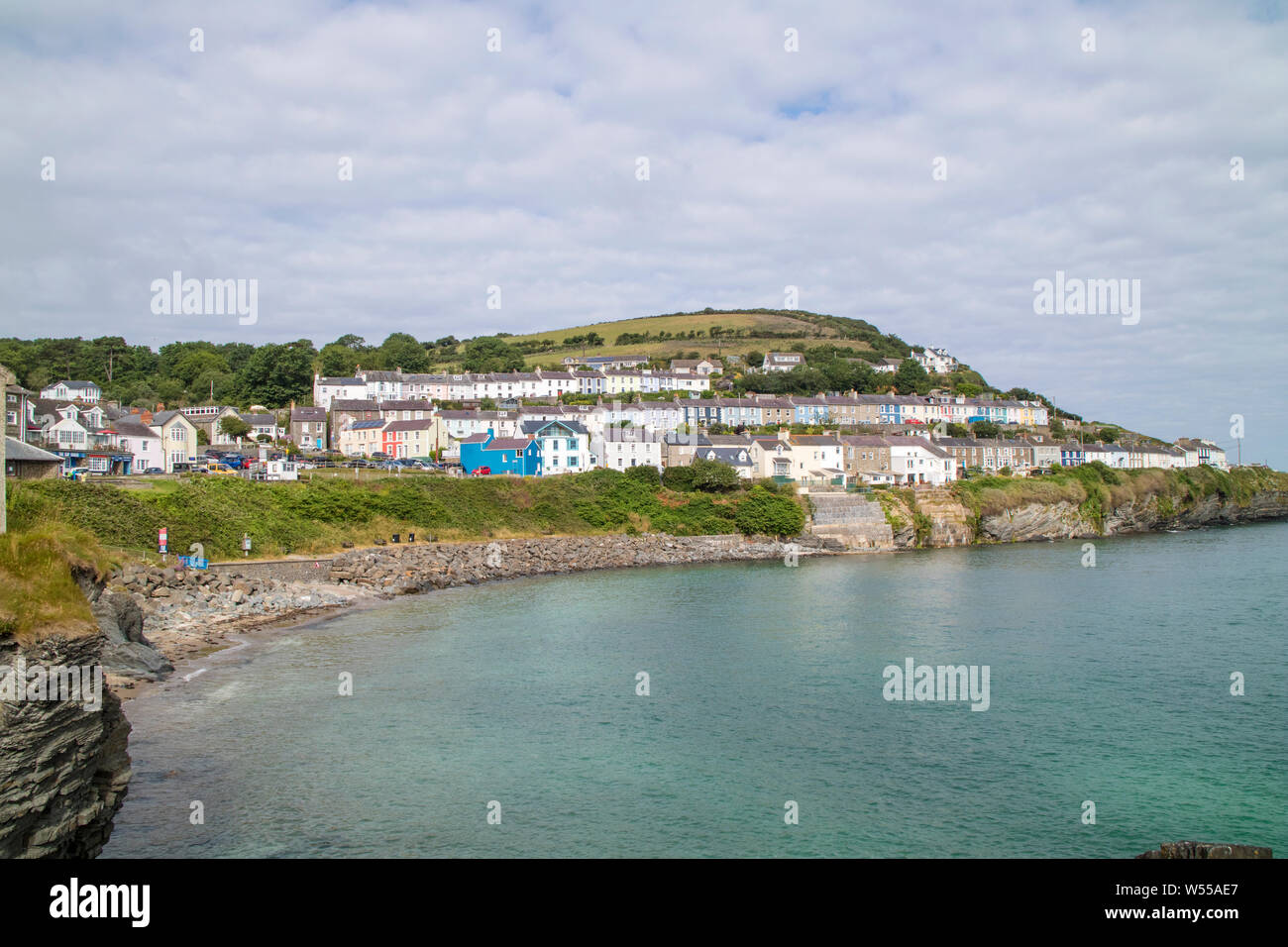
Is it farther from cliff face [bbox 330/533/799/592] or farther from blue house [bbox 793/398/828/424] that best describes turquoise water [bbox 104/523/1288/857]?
blue house [bbox 793/398/828/424]

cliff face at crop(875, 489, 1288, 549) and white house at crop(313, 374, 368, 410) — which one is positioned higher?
white house at crop(313, 374, 368, 410)

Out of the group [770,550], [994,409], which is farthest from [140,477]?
[994,409]

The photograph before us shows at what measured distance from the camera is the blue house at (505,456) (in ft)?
209

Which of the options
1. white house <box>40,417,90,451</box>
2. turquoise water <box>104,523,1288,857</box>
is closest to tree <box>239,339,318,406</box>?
white house <box>40,417,90,451</box>

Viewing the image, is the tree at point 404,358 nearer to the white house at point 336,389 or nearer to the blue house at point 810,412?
the white house at point 336,389

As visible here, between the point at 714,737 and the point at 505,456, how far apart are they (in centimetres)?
4659

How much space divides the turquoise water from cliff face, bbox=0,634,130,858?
1.50 m

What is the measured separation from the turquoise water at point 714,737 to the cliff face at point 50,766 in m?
1.50

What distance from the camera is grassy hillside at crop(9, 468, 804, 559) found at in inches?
1382

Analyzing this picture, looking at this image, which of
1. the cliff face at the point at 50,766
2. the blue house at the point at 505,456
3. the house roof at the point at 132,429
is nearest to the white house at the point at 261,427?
the house roof at the point at 132,429
